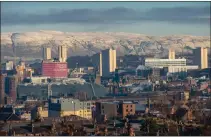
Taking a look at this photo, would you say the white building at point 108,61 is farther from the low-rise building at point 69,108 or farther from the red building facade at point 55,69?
the low-rise building at point 69,108

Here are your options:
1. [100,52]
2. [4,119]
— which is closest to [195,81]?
[100,52]

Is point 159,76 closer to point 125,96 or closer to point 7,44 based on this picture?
point 125,96

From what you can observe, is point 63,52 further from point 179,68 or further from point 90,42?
point 179,68

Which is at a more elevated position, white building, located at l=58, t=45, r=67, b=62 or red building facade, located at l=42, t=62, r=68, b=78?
white building, located at l=58, t=45, r=67, b=62

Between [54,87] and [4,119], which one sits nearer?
[4,119]

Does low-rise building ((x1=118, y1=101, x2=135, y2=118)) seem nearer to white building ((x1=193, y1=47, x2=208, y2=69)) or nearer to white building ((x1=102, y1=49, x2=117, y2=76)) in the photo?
white building ((x1=102, y1=49, x2=117, y2=76))

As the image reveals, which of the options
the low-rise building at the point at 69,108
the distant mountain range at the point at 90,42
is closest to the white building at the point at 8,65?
the distant mountain range at the point at 90,42

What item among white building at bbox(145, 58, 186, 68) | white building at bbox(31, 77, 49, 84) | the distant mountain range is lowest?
white building at bbox(31, 77, 49, 84)

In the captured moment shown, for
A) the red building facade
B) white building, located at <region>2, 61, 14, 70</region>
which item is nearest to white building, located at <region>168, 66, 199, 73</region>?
the red building facade
